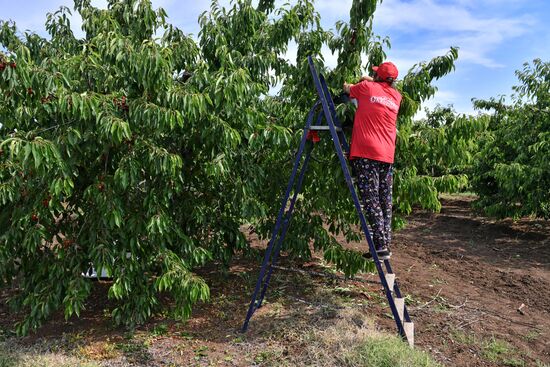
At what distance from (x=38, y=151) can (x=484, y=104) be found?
12901mm

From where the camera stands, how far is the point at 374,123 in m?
3.91

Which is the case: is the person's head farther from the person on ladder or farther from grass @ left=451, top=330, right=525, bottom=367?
grass @ left=451, top=330, right=525, bottom=367

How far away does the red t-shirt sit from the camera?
154 inches

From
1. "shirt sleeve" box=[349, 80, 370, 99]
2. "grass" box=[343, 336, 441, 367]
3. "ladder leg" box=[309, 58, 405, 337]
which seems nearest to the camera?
"grass" box=[343, 336, 441, 367]

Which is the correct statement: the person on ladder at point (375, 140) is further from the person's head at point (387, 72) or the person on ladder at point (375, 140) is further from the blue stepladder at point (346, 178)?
the blue stepladder at point (346, 178)

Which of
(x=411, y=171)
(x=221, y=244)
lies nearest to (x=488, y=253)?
(x=411, y=171)

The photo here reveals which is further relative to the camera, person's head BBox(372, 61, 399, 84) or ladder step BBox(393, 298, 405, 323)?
person's head BBox(372, 61, 399, 84)

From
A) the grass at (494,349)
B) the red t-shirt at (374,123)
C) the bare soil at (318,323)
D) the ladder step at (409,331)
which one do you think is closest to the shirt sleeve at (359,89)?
the red t-shirt at (374,123)

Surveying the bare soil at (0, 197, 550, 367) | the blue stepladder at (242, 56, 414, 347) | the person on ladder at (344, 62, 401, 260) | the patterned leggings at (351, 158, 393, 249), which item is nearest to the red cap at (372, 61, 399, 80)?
the person on ladder at (344, 62, 401, 260)

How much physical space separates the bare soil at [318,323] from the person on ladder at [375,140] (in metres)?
0.51

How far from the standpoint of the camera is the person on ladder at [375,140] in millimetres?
3916

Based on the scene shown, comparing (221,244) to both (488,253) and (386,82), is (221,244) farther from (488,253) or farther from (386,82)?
(488,253)

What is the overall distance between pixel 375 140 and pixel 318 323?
67.8 inches

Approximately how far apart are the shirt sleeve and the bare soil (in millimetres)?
1550
